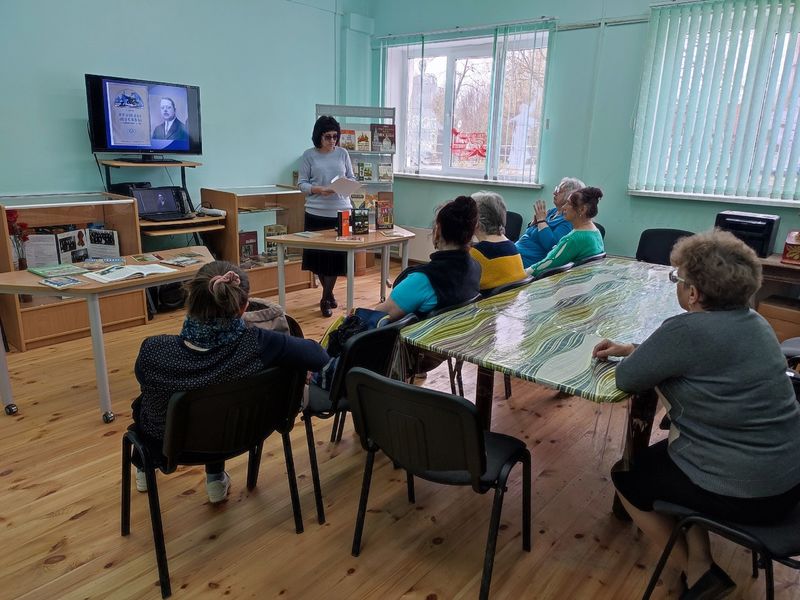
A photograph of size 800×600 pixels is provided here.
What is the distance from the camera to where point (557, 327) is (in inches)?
83.5

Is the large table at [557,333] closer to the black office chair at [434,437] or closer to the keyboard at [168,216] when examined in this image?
the black office chair at [434,437]

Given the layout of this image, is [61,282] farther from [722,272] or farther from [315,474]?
[722,272]

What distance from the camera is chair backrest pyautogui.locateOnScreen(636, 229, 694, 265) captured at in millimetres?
→ 4402

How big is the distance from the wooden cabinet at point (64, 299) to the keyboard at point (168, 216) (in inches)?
8.3

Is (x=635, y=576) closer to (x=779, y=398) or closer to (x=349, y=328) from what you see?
(x=779, y=398)

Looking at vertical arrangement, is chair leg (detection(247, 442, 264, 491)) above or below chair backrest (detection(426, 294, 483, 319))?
below

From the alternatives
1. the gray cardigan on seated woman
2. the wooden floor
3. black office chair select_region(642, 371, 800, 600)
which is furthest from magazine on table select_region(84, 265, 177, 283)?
black office chair select_region(642, 371, 800, 600)

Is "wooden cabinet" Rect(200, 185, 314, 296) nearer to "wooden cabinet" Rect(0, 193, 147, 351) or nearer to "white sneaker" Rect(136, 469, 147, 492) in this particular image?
"wooden cabinet" Rect(0, 193, 147, 351)

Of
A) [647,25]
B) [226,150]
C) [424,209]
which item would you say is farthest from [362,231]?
[647,25]

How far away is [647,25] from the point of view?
4551 mm

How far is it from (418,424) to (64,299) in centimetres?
329

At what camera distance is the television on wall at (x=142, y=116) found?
4.05 metres

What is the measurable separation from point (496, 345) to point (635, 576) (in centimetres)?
90

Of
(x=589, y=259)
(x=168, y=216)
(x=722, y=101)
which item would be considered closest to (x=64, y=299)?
Result: (x=168, y=216)
